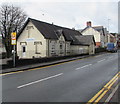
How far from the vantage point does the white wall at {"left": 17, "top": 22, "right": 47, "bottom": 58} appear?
23.7 m

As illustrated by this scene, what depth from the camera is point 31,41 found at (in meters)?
24.9

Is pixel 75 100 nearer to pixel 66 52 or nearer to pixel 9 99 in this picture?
pixel 9 99

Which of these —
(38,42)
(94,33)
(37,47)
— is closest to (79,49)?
(37,47)

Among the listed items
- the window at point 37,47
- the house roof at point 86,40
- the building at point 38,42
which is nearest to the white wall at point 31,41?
the building at point 38,42

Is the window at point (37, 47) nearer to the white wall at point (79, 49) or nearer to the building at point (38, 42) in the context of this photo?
the building at point (38, 42)

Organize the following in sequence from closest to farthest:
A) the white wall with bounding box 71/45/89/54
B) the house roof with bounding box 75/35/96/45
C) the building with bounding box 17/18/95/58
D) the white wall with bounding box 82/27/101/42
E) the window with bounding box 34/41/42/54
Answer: the building with bounding box 17/18/95/58, the window with bounding box 34/41/42/54, the white wall with bounding box 71/45/89/54, the house roof with bounding box 75/35/96/45, the white wall with bounding box 82/27/101/42

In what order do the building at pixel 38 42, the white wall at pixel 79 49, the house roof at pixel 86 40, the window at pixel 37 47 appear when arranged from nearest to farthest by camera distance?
the building at pixel 38 42, the window at pixel 37 47, the white wall at pixel 79 49, the house roof at pixel 86 40

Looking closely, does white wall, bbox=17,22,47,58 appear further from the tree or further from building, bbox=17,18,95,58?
the tree

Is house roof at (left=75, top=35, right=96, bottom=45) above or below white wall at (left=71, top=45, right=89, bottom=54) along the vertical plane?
above

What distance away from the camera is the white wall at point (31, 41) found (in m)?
23.7

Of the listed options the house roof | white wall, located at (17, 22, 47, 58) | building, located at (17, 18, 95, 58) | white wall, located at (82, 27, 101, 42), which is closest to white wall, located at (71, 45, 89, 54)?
the house roof

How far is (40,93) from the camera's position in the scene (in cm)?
621

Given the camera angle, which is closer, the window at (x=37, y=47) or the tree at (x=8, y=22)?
the window at (x=37, y=47)

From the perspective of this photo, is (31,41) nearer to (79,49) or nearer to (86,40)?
(79,49)
